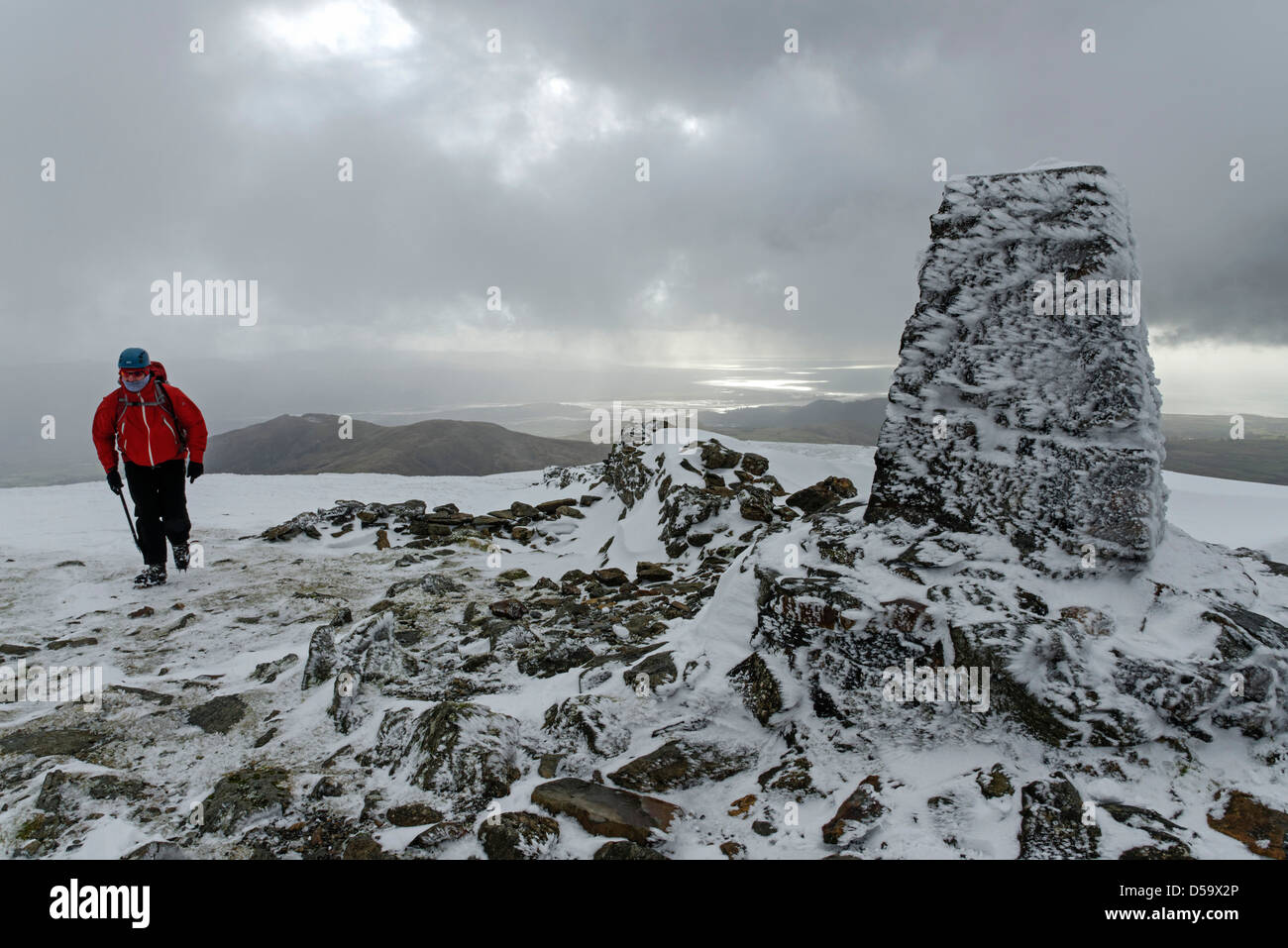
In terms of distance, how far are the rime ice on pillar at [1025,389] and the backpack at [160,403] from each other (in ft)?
31.6

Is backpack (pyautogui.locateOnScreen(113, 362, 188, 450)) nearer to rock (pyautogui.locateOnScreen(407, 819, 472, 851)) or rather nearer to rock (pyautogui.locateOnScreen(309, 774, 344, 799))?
rock (pyautogui.locateOnScreen(309, 774, 344, 799))

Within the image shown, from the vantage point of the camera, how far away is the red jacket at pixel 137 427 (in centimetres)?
834

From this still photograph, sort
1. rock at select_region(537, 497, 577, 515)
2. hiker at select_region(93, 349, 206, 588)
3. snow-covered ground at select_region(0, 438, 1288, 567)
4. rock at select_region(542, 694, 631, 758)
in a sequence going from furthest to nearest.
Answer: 1. rock at select_region(537, 497, 577, 515)
2. snow-covered ground at select_region(0, 438, 1288, 567)
3. hiker at select_region(93, 349, 206, 588)
4. rock at select_region(542, 694, 631, 758)

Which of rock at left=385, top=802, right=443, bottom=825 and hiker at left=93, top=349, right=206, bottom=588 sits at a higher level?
hiker at left=93, top=349, right=206, bottom=588

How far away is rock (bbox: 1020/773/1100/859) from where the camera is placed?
2.83 m

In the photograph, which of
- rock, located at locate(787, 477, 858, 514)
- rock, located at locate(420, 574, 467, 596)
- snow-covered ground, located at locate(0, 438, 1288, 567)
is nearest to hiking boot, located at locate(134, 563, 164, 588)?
snow-covered ground, located at locate(0, 438, 1288, 567)

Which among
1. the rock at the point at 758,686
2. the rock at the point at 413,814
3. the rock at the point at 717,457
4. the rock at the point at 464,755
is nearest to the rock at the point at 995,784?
the rock at the point at 758,686

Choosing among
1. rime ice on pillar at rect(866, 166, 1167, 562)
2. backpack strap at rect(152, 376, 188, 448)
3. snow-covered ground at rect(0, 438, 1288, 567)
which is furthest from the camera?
snow-covered ground at rect(0, 438, 1288, 567)

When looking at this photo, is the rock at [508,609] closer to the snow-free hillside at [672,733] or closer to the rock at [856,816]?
the snow-free hillside at [672,733]

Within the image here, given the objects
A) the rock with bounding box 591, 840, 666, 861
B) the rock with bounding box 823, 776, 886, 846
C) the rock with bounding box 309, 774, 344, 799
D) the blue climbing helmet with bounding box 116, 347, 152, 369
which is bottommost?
the rock with bounding box 309, 774, 344, 799
